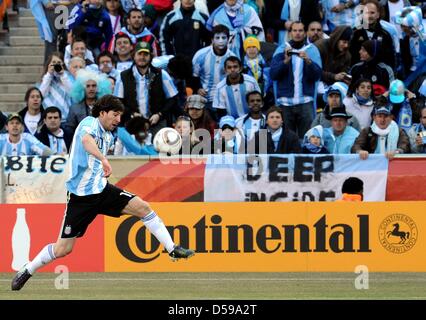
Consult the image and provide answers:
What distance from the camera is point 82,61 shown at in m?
21.0

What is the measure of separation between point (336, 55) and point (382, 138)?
2.51 m

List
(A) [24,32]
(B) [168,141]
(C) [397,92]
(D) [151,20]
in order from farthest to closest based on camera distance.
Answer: (A) [24,32]
(D) [151,20]
(C) [397,92]
(B) [168,141]

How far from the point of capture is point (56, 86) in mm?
21125

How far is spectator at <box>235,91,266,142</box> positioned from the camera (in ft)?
64.8

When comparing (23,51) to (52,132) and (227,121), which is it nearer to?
(52,132)

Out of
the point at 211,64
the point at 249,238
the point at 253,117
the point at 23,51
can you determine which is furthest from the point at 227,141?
the point at 23,51

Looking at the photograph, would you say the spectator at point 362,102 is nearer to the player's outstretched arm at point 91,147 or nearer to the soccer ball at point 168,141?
the soccer ball at point 168,141

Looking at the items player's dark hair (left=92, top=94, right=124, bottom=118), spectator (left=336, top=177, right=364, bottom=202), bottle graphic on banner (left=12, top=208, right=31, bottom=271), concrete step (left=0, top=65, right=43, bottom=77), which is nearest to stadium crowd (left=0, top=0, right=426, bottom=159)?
spectator (left=336, top=177, right=364, bottom=202)

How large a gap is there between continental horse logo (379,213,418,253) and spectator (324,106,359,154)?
1.84 meters

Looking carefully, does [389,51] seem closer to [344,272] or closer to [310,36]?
[310,36]

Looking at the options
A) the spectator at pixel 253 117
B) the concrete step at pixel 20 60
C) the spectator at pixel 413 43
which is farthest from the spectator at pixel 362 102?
the concrete step at pixel 20 60

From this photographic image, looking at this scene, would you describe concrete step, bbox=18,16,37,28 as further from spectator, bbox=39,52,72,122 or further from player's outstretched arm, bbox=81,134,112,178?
player's outstretched arm, bbox=81,134,112,178
